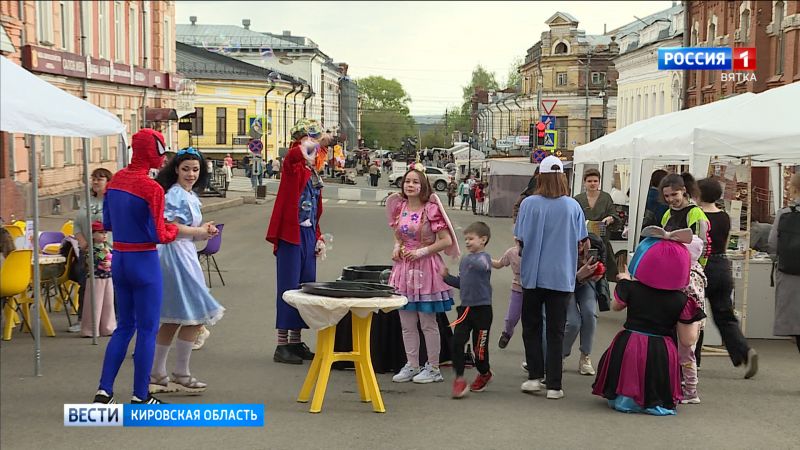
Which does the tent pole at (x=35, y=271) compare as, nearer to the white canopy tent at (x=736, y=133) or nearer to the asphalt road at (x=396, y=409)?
the asphalt road at (x=396, y=409)

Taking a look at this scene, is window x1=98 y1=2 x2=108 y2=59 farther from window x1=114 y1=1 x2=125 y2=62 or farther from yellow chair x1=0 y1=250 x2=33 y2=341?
yellow chair x1=0 y1=250 x2=33 y2=341

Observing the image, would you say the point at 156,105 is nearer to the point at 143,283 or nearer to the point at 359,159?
the point at 143,283

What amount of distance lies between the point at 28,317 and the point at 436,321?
4833 mm

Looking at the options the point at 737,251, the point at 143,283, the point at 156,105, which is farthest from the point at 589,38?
the point at 143,283

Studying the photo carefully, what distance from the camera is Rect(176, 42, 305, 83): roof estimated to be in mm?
78562

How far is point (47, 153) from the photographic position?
105 ft

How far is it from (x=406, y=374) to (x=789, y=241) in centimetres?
366

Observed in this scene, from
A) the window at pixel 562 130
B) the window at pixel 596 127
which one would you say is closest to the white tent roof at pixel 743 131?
the window at pixel 596 127

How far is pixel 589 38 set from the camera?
309 feet

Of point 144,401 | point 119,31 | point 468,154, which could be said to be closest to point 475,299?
point 144,401

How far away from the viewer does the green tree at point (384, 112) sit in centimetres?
13850

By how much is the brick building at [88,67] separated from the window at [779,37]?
21582 mm

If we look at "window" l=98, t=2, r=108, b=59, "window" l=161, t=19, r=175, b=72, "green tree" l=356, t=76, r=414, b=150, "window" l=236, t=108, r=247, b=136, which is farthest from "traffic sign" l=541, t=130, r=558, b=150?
"green tree" l=356, t=76, r=414, b=150

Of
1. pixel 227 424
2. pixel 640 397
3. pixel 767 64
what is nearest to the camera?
pixel 227 424
